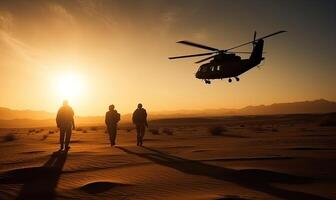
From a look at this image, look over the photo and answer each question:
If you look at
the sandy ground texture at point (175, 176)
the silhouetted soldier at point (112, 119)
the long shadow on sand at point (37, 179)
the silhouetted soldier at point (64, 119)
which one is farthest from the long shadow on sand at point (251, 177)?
the silhouetted soldier at point (112, 119)

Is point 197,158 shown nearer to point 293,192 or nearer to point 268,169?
point 268,169

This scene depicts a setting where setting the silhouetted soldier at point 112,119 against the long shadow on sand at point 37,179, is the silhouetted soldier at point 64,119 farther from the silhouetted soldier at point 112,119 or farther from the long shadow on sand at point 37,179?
the long shadow on sand at point 37,179

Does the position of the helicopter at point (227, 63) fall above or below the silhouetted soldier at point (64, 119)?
above

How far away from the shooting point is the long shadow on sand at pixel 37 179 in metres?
7.62

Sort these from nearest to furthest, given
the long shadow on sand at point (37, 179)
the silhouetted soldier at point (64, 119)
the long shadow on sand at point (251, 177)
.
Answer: the long shadow on sand at point (251, 177), the long shadow on sand at point (37, 179), the silhouetted soldier at point (64, 119)

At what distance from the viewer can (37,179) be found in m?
9.41

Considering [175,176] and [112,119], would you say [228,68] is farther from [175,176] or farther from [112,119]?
[175,176]

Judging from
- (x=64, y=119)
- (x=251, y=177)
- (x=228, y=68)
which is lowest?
(x=251, y=177)

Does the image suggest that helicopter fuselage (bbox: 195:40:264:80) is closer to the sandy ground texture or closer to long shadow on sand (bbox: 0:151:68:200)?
the sandy ground texture

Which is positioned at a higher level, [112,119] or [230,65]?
[230,65]

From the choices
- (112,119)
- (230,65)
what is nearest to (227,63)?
(230,65)

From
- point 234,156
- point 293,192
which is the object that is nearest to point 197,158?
point 234,156

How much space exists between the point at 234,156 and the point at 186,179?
4232mm

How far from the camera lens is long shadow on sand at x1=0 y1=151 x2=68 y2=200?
25.0 feet
